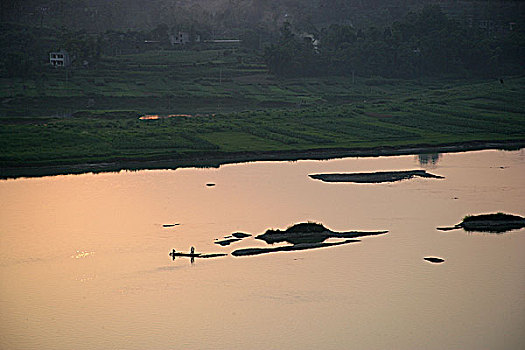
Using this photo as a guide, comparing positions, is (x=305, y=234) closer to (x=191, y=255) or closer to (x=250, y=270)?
(x=250, y=270)

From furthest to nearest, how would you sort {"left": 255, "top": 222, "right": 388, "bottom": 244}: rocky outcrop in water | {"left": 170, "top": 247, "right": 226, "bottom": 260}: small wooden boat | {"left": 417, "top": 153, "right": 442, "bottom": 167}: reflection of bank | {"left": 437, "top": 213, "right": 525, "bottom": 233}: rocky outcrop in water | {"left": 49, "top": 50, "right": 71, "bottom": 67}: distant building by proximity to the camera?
1. {"left": 49, "top": 50, "right": 71, "bottom": 67}: distant building
2. {"left": 417, "top": 153, "right": 442, "bottom": 167}: reflection of bank
3. {"left": 437, "top": 213, "right": 525, "bottom": 233}: rocky outcrop in water
4. {"left": 255, "top": 222, "right": 388, "bottom": 244}: rocky outcrop in water
5. {"left": 170, "top": 247, "right": 226, "bottom": 260}: small wooden boat

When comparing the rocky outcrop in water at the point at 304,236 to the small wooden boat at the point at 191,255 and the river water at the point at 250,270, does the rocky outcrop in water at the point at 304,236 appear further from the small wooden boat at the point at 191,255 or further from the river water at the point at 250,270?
the small wooden boat at the point at 191,255

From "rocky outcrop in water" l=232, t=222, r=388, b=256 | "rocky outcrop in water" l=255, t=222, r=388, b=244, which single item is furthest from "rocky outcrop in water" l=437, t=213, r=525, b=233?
"rocky outcrop in water" l=255, t=222, r=388, b=244

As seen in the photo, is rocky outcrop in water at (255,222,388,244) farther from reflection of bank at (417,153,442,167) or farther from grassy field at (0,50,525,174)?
grassy field at (0,50,525,174)

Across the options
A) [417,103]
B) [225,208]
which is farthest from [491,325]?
[417,103]

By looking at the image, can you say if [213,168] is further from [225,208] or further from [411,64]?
[411,64]
